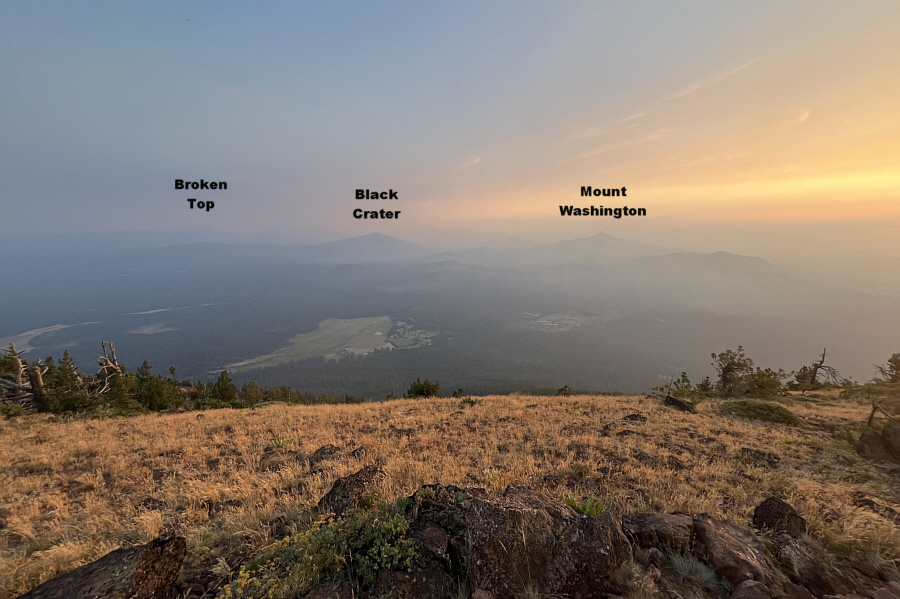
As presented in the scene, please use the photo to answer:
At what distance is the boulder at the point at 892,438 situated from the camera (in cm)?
1003

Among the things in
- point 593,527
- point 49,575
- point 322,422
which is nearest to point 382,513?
point 593,527

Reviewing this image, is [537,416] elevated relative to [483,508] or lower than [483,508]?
lower

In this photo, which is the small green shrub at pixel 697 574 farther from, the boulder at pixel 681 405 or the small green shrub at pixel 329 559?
the boulder at pixel 681 405

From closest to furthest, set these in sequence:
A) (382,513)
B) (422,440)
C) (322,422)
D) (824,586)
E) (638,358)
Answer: (824,586) → (382,513) → (422,440) → (322,422) → (638,358)

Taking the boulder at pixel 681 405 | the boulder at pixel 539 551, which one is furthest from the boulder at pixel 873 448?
the boulder at pixel 539 551

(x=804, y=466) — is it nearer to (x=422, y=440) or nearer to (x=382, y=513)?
(x=422, y=440)

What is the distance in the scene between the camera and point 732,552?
3969 mm

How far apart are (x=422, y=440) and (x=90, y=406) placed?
25.5 m

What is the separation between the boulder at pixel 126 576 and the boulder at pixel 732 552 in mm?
6640

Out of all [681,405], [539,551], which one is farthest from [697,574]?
[681,405]

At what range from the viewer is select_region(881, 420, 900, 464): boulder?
10.0 m

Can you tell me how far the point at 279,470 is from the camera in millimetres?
8148

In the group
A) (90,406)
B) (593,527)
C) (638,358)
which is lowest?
(638,358)

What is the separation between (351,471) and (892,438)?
17.0 m
